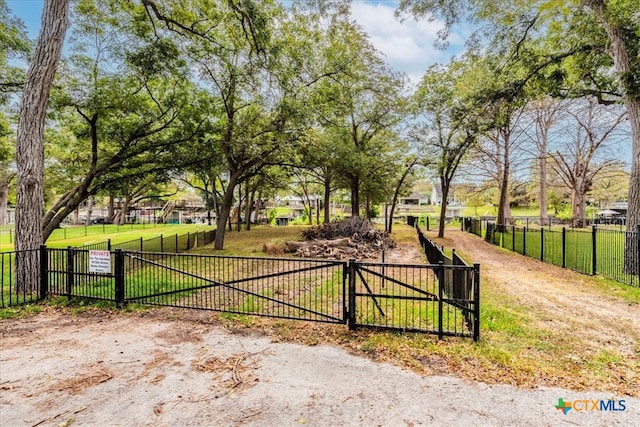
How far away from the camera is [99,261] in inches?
251

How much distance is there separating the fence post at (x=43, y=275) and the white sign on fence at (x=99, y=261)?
4.73 ft

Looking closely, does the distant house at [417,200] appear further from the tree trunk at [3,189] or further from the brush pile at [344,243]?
the tree trunk at [3,189]

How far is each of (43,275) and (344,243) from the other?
11071mm

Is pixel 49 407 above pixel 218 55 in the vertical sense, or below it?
below

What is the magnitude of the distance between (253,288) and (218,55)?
952 cm

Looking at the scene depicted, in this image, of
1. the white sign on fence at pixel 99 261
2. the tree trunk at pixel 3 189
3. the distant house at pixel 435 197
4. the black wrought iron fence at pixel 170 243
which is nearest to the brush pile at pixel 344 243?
the black wrought iron fence at pixel 170 243

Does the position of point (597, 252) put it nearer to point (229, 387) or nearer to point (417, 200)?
point (229, 387)

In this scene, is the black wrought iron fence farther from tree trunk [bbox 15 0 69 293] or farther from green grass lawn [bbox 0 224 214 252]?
tree trunk [bbox 15 0 69 293]

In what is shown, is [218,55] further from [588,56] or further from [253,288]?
[588,56]

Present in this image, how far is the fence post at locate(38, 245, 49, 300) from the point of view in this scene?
681 centimetres

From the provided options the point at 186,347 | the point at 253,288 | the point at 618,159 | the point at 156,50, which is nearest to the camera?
the point at 186,347

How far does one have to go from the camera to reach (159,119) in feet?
40.0

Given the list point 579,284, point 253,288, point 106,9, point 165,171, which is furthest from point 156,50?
point 579,284

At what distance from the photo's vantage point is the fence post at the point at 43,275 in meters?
6.81
